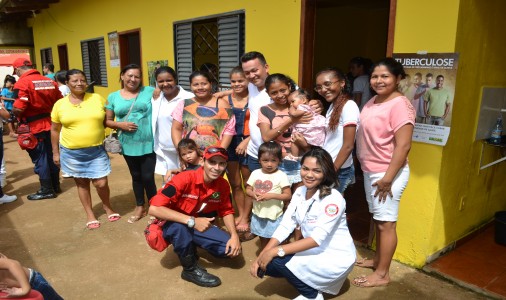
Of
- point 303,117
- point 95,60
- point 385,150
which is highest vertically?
point 95,60

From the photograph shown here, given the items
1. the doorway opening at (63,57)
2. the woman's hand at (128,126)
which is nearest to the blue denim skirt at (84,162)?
the woman's hand at (128,126)

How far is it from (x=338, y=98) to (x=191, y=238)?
4.85 feet

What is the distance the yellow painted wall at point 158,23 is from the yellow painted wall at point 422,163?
45.0 inches

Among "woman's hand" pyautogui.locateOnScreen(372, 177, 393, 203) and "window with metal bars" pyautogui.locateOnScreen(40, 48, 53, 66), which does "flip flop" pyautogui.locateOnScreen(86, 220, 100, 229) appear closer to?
"woman's hand" pyautogui.locateOnScreen(372, 177, 393, 203)

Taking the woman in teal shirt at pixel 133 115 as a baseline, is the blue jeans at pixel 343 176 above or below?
below

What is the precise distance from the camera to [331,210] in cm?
224

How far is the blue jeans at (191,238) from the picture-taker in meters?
2.67

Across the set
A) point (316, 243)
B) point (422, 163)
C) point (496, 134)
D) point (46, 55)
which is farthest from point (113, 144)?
point (46, 55)

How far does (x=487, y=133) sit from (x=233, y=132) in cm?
219

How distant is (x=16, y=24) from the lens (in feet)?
42.2

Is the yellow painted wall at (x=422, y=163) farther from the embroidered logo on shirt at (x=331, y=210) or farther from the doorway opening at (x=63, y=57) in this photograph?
the doorway opening at (x=63, y=57)

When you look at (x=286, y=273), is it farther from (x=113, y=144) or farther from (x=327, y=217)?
(x=113, y=144)

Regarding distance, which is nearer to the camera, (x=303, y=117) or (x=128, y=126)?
(x=303, y=117)

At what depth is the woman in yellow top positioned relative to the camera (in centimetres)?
344
